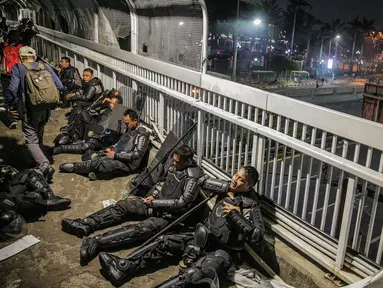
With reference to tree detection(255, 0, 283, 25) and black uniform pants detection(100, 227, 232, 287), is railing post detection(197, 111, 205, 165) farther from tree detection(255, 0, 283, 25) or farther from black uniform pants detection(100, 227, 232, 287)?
tree detection(255, 0, 283, 25)

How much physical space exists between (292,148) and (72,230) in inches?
112

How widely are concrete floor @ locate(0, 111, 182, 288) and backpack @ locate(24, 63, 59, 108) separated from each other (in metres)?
1.34

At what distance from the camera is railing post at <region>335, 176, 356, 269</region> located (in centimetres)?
329

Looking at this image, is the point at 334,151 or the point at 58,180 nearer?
the point at 334,151

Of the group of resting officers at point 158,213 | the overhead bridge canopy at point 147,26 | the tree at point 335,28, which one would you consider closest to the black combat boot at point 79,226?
the group of resting officers at point 158,213

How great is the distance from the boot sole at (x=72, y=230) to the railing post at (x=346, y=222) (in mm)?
2927

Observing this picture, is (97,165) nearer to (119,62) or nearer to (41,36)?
(119,62)

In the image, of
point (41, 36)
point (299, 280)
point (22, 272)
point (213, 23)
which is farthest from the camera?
point (213, 23)

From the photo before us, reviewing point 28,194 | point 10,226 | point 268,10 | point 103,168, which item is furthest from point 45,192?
point 268,10

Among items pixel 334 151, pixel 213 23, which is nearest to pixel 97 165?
pixel 334 151

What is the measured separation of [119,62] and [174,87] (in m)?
2.86

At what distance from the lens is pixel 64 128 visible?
8.66 meters

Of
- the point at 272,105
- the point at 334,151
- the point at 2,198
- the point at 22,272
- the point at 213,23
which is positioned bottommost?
the point at 22,272

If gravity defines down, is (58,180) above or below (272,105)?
below
